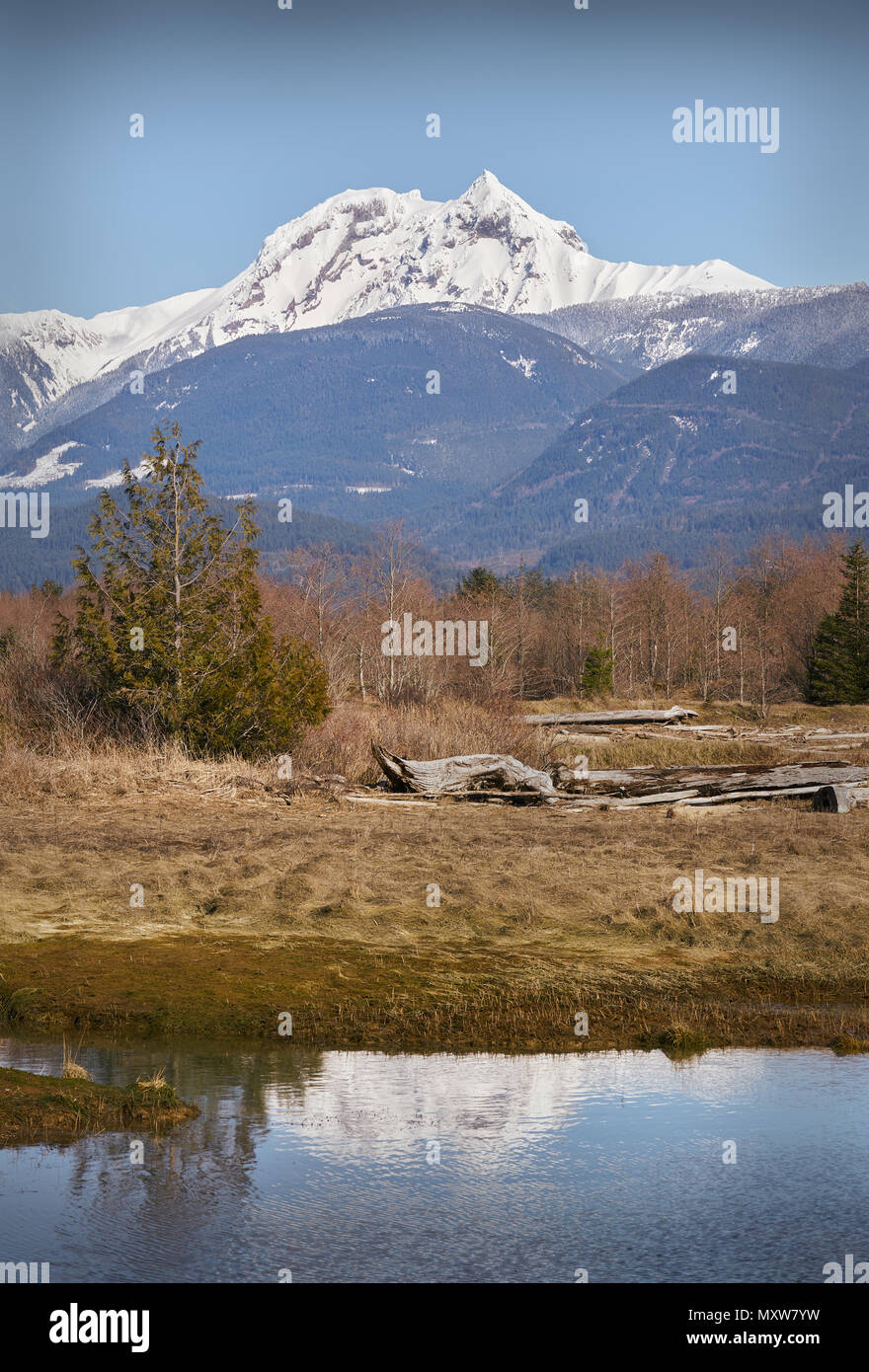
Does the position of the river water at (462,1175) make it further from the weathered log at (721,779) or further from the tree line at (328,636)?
the weathered log at (721,779)

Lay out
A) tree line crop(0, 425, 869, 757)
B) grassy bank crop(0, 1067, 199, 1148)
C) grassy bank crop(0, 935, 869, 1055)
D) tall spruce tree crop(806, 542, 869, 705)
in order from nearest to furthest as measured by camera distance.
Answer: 1. grassy bank crop(0, 1067, 199, 1148)
2. grassy bank crop(0, 935, 869, 1055)
3. tree line crop(0, 425, 869, 757)
4. tall spruce tree crop(806, 542, 869, 705)

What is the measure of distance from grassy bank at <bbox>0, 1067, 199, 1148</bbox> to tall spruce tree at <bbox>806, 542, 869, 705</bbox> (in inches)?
2341

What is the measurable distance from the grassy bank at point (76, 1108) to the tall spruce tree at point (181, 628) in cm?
1811

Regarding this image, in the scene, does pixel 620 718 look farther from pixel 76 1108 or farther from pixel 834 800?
pixel 76 1108

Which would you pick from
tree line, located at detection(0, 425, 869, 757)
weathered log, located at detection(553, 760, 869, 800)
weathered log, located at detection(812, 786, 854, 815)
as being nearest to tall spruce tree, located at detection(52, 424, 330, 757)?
tree line, located at detection(0, 425, 869, 757)

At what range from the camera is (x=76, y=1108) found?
34.2 ft

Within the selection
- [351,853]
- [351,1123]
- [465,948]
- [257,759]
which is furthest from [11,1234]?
[257,759]

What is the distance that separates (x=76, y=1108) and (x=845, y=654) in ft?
204

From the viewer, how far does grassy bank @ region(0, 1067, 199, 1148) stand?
10211mm

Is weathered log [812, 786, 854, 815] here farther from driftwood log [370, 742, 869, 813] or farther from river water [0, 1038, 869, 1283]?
river water [0, 1038, 869, 1283]

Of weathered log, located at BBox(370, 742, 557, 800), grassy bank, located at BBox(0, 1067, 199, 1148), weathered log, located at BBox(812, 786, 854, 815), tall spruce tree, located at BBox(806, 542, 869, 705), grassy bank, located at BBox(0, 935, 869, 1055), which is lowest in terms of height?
grassy bank, located at BBox(0, 935, 869, 1055)

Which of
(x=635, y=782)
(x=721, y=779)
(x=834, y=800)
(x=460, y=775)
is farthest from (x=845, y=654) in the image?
(x=460, y=775)

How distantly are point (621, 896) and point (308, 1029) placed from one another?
603 centimetres

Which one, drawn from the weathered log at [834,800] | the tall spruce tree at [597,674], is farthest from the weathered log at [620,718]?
the tall spruce tree at [597,674]
